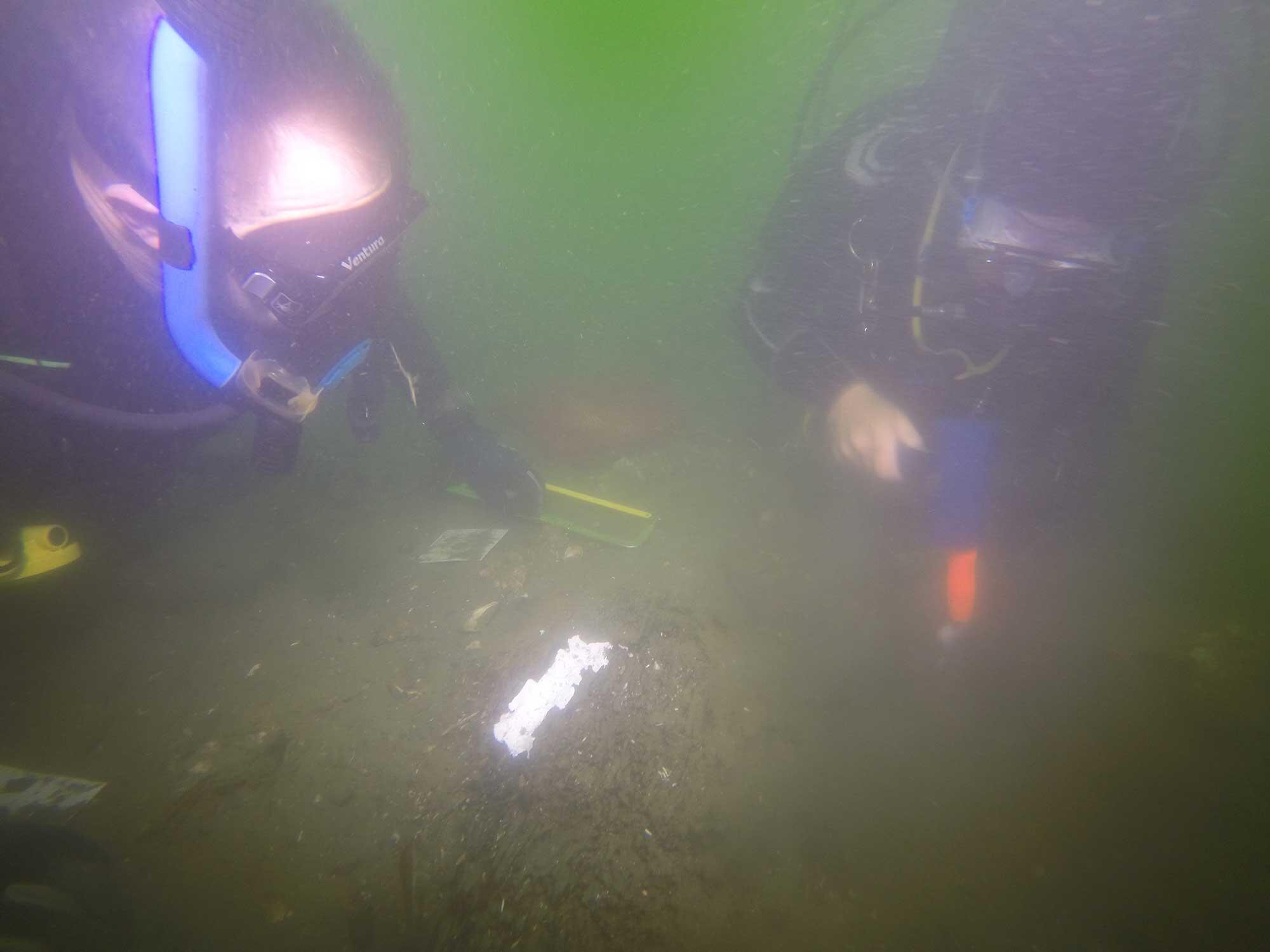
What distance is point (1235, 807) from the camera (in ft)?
7.70

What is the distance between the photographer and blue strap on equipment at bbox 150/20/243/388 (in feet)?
5.24

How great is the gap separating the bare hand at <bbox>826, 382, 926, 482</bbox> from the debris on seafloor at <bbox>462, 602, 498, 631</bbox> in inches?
96.5

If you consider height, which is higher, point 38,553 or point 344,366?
point 344,366

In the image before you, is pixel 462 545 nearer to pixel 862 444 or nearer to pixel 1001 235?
pixel 862 444

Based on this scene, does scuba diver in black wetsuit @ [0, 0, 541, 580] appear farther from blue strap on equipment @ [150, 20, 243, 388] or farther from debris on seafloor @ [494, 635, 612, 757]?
debris on seafloor @ [494, 635, 612, 757]

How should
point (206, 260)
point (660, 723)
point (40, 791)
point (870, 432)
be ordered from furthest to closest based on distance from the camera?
point (870, 432) < point (660, 723) < point (40, 791) < point (206, 260)

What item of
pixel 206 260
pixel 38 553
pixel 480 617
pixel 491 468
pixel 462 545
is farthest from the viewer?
pixel 491 468

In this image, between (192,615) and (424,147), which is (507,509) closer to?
(192,615)

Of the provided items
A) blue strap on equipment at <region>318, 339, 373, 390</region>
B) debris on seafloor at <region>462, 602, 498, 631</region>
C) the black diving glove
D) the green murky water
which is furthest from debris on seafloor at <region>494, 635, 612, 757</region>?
blue strap on equipment at <region>318, 339, 373, 390</region>

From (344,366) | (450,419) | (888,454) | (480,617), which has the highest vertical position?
(344,366)

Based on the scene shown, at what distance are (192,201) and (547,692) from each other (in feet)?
8.11

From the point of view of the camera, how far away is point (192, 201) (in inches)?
69.1

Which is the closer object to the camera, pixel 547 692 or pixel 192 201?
pixel 192 201

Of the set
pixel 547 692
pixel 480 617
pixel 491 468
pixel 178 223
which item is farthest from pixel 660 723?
pixel 178 223
